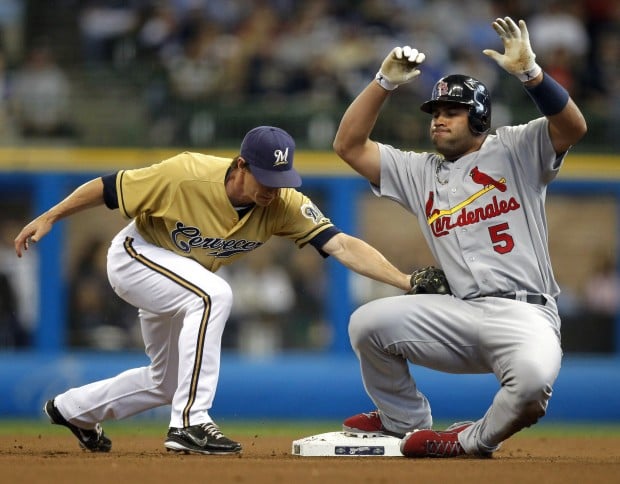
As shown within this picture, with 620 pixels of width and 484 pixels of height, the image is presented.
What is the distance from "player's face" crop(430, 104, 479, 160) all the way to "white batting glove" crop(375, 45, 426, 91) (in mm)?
241

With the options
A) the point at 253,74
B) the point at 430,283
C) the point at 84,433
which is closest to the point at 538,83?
the point at 430,283

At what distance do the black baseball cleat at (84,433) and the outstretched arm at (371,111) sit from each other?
2.08 metres

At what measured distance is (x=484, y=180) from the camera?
6.25m

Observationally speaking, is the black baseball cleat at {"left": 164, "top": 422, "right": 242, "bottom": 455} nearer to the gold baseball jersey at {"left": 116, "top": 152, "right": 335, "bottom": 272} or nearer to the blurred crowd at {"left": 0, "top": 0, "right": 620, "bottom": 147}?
the gold baseball jersey at {"left": 116, "top": 152, "right": 335, "bottom": 272}

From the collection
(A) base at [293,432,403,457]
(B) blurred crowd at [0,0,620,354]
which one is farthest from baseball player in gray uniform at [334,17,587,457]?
(B) blurred crowd at [0,0,620,354]

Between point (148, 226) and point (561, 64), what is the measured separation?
8.28 meters

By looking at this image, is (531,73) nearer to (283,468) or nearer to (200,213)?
(200,213)

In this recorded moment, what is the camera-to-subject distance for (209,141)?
12781mm

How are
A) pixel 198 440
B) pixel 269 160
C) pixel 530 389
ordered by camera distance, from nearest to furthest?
1. pixel 530 389
2. pixel 198 440
3. pixel 269 160

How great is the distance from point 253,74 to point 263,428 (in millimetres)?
4531

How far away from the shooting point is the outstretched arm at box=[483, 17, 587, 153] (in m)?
5.92

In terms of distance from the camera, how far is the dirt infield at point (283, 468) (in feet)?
16.8

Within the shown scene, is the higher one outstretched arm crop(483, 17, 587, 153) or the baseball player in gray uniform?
outstretched arm crop(483, 17, 587, 153)

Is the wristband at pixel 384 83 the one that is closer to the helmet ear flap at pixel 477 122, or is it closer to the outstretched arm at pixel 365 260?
the helmet ear flap at pixel 477 122
